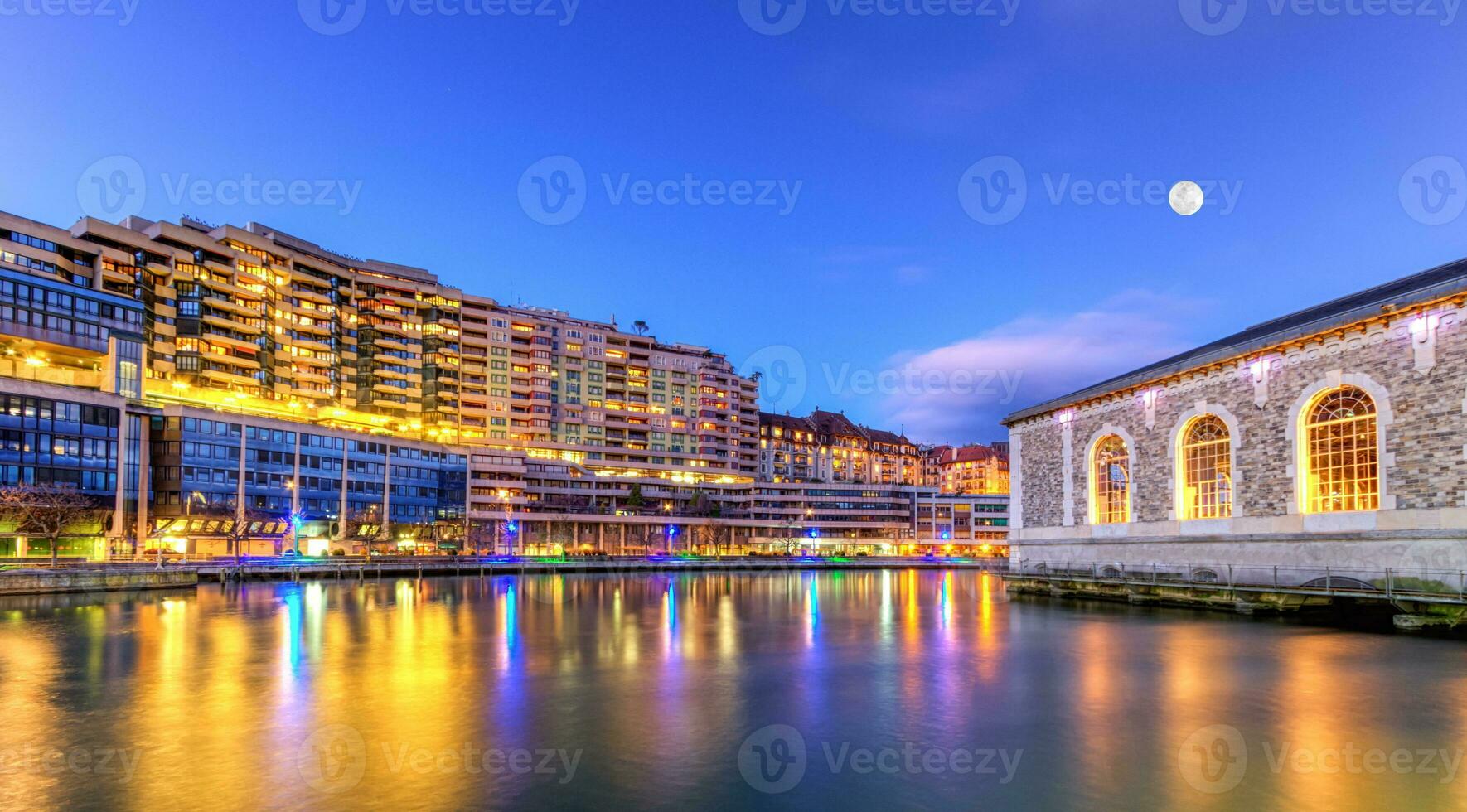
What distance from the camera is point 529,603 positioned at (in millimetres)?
50375

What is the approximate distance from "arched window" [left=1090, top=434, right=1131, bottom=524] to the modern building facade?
76.6m

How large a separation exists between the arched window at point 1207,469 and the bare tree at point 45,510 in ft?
232

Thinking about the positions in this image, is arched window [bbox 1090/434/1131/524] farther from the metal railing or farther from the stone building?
the metal railing

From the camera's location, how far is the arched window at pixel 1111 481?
4959cm

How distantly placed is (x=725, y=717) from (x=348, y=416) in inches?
4925

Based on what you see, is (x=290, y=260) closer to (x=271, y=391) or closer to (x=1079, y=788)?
(x=271, y=391)

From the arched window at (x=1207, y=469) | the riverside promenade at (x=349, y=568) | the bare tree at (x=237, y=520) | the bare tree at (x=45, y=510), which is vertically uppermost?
the arched window at (x=1207, y=469)

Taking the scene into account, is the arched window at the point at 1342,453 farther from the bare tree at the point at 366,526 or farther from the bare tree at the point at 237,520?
the bare tree at the point at 366,526

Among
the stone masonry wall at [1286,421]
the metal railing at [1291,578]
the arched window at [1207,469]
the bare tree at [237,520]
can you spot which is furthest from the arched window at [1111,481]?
the bare tree at [237,520]

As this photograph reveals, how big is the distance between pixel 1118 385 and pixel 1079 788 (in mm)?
41490

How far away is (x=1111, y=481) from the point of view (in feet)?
167

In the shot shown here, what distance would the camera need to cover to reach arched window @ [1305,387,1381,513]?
34.8 m

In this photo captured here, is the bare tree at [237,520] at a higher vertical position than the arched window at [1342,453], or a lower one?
lower

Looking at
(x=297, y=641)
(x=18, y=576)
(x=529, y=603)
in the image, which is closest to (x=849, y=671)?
(x=297, y=641)
